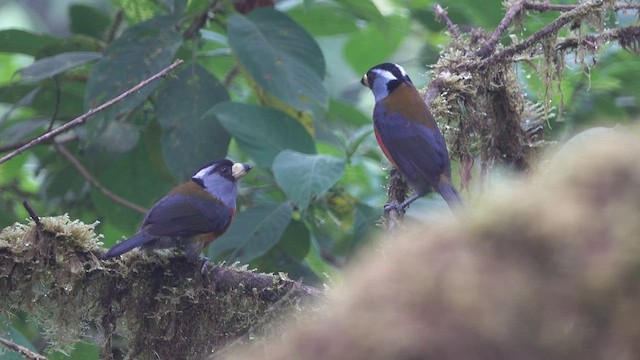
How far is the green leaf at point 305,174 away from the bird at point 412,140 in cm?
23

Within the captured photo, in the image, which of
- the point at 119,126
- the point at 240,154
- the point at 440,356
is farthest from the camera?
the point at 240,154

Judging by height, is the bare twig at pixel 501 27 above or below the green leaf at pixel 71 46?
above

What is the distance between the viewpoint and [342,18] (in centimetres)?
467

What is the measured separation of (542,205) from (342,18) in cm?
398

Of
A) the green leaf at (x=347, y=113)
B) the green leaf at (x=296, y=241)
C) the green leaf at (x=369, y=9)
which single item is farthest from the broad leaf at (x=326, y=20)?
the green leaf at (x=296, y=241)

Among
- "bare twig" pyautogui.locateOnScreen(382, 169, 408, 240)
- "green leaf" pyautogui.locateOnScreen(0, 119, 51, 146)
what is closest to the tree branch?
"bare twig" pyautogui.locateOnScreen(382, 169, 408, 240)

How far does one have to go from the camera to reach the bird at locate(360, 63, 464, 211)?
3289 millimetres

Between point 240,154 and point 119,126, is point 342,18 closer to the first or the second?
point 240,154

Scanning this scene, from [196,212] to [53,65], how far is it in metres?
0.96

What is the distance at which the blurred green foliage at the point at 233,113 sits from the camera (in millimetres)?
3553

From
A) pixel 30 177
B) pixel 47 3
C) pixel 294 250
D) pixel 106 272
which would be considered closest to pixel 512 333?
pixel 106 272

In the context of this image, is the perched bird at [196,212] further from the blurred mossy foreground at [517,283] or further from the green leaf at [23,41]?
the blurred mossy foreground at [517,283]

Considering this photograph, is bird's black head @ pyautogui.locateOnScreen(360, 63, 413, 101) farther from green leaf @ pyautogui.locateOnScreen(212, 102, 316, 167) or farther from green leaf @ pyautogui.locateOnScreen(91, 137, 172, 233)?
green leaf @ pyautogui.locateOnScreen(91, 137, 172, 233)

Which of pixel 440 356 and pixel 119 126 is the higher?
pixel 440 356
